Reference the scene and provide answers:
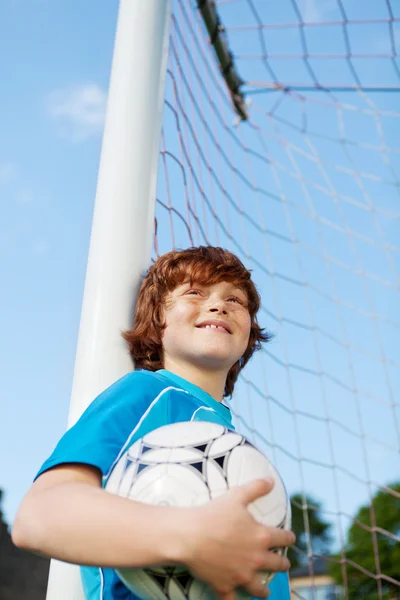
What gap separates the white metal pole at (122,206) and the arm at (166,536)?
0.55 metres

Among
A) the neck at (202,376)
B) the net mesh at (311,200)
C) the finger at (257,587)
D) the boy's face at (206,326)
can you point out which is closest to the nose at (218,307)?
the boy's face at (206,326)

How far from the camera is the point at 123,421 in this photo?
3.74ft

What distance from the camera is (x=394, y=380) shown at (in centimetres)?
355

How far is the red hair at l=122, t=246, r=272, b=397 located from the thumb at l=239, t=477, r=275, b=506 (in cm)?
72

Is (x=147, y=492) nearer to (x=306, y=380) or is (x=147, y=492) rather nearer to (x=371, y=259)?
(x=306, y=380)

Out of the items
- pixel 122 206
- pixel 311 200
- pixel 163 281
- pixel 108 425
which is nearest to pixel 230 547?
pixel 108 425

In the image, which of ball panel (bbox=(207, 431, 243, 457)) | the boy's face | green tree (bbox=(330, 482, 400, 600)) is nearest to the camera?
ball panel (bbox=(207, 431, 243, 457))

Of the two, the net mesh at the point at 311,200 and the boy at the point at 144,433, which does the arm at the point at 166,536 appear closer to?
the boy at the point at 144,433

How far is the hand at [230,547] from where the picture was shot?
0.79m

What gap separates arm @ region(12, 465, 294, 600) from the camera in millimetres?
793

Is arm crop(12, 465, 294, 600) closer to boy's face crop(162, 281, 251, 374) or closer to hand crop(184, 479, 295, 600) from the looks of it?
hand crop(184, 479, 295, 600)

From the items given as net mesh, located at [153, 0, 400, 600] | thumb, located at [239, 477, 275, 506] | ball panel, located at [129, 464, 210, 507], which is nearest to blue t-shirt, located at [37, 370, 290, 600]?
ball panel, located at [129, 464, 210, 507]

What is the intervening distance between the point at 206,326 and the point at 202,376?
0.11 m

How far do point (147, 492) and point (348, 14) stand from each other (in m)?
3.27
